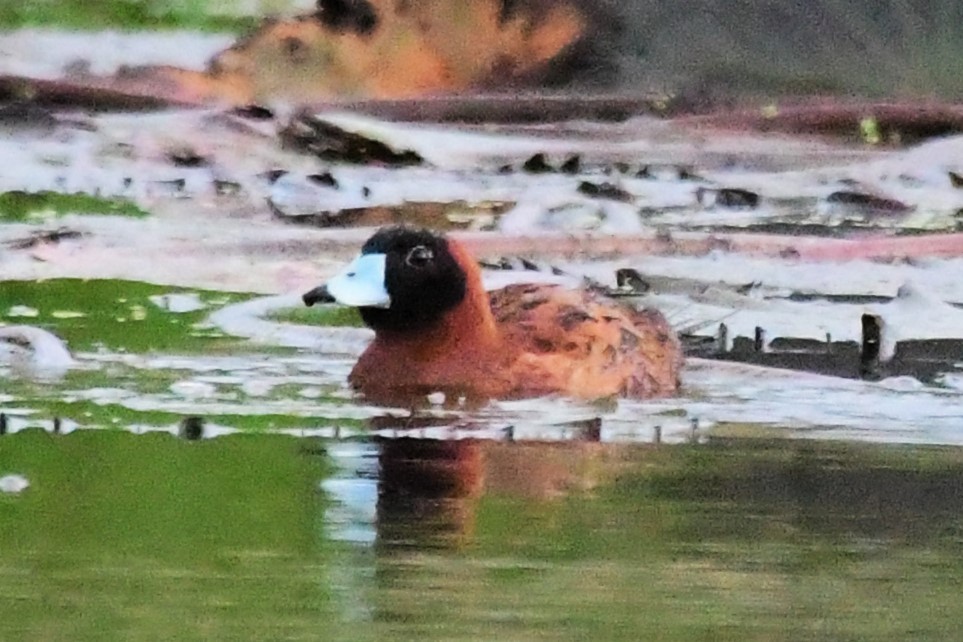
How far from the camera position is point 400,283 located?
0.95m

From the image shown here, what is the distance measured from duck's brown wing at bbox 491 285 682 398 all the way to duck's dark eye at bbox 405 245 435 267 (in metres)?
0.06

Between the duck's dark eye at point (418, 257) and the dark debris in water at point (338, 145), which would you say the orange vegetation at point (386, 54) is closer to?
the dark debris in water at point (338, 145)

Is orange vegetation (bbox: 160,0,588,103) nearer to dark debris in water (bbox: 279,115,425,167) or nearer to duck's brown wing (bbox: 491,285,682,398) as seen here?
dark debris in water (bbox: 279,115,425,167)

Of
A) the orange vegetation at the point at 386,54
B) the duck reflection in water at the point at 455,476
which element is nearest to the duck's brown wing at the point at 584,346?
the duck reflection in water at the point at 455,476

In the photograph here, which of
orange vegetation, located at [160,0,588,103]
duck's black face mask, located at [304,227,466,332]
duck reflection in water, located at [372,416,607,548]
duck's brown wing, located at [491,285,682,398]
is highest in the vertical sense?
orange vegetation, located at [160,0,588,103]

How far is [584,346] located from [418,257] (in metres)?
0.13

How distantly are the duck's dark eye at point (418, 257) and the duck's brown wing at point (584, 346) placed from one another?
2.2 inches

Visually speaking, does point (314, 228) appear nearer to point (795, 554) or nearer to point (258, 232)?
point (258, 232)

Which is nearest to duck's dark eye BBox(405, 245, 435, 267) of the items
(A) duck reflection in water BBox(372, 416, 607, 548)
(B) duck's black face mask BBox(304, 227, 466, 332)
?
(B) duck's black face mask BBox(304, 227, 466, 332)

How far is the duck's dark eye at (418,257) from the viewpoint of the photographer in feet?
3.11

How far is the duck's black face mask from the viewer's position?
3.10 feet

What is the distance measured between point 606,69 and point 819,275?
217 millimetres

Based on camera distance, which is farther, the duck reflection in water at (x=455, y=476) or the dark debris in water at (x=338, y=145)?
the dark debris in water at (x=338, y=145)

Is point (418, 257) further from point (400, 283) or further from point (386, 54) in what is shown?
point (386, 54)
